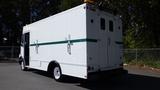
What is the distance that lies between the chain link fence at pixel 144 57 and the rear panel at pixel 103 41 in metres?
8.02

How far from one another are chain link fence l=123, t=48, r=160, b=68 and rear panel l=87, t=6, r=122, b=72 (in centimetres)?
802

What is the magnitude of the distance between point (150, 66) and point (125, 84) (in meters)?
8.18

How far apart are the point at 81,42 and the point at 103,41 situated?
1176mm

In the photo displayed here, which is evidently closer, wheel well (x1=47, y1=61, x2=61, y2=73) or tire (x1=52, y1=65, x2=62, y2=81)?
tire (x1=52, y1=65, x2=62, y2=81)

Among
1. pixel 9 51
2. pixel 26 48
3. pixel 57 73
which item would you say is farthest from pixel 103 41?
pixel 9 51

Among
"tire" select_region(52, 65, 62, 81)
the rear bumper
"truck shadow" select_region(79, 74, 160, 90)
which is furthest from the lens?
"tire" select_region(52, 65, 62, 81)

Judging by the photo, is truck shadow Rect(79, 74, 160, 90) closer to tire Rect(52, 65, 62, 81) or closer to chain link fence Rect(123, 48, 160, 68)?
tire Rect(52, 65, 62, 81)

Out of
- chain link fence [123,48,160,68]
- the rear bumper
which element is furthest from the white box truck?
chain link fence [123,48,160,68]

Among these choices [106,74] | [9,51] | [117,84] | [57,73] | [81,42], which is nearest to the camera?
[81,42]

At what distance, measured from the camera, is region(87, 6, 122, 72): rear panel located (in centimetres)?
1187

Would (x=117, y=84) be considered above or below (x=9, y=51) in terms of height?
below

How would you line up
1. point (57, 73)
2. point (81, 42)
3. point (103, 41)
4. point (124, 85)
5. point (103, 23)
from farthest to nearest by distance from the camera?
point (57, 73) → point (124, 85) → point (103, 23) → point (103, 41) → point (81, 42)

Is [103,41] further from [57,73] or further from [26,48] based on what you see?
[26,48]

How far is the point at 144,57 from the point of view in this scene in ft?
74.9
